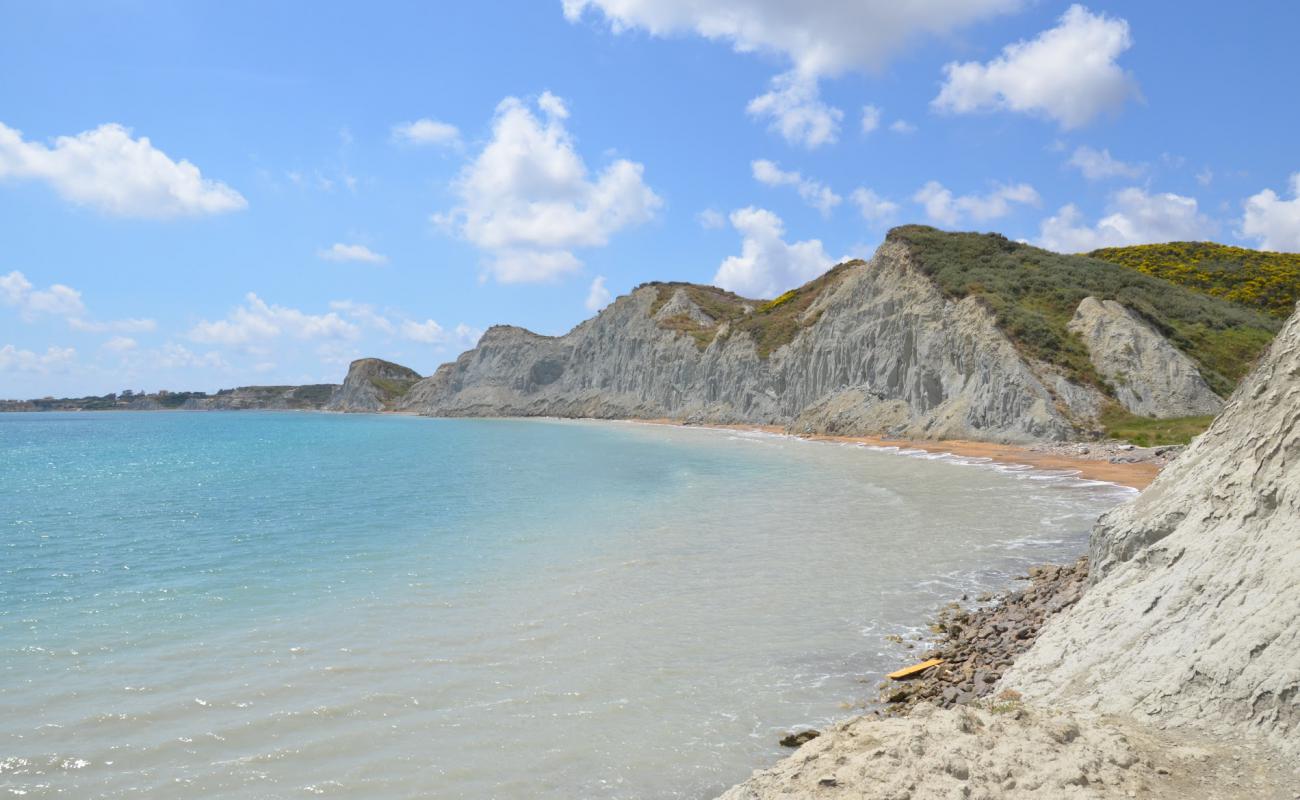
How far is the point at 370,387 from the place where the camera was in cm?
18600

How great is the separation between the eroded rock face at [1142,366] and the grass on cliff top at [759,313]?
96.4 ft

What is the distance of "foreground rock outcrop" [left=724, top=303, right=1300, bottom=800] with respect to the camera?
16.6 feet

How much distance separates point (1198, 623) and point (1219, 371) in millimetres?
47745

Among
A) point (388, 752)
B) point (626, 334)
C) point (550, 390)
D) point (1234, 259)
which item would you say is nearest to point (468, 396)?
point (550, 390)

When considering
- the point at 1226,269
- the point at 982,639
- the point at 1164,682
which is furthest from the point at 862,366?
the point at 1164,682

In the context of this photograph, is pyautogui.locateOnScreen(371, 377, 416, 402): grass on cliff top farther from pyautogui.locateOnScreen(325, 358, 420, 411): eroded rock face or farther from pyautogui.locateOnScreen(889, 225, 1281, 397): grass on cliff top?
pyautogui.locateOnScreen(889, 225, 1281, 397): grass on cliff top

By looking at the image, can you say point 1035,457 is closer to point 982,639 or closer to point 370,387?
point 982,639

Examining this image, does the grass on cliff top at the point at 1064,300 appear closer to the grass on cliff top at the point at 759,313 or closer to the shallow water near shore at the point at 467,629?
the grass on cliff top at the point at 759,313

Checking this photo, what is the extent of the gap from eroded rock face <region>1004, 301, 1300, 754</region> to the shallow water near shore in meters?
2.77

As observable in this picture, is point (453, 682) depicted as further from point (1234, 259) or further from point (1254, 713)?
point (1234, 259)

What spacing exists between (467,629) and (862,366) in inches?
2024

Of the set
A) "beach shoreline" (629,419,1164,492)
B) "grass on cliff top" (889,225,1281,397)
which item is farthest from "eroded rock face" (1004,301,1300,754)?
"grass on cliff top" (889,225,1281,397)

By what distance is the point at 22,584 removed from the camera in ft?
46.0

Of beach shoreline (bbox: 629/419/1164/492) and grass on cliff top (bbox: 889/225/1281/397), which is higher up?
grass on cliff top (bbox: 889/225/1281/397)
